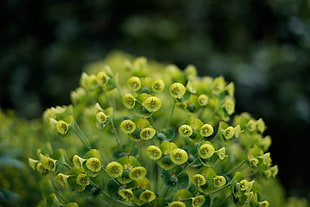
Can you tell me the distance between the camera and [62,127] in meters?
0.71

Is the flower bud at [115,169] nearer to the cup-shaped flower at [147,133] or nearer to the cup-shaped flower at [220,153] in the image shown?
the cup-shaped flower at [147,133]

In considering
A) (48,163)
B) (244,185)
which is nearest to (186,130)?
(244,185)

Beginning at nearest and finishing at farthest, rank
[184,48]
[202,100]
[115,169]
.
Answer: [115,169]
[202,100]
[184,48]

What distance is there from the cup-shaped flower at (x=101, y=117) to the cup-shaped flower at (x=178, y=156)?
134mm

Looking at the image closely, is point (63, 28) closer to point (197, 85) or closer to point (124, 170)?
point (197, 85)

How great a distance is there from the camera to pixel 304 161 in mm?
1867

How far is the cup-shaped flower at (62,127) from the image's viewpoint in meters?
0.71

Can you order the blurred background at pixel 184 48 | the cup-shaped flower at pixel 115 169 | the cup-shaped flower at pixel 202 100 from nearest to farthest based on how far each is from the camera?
the cup-shaped flower at pixel 115 169
the cup-shaped flower at pixel 202 100
the blurred background at pixel 184 48

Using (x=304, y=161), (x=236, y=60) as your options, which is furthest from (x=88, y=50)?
(x=304, y=161)

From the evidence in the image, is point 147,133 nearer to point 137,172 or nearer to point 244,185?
point 137,172

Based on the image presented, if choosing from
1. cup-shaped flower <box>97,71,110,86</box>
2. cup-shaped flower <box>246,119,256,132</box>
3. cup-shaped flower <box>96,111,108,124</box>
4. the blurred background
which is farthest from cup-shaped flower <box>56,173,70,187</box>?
the blurred background

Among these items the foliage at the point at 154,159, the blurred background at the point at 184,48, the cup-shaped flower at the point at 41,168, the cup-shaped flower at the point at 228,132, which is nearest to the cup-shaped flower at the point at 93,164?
the foliage at the point at 154,159

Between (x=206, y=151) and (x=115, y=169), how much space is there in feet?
0.51

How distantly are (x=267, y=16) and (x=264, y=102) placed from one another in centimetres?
Answer: 49
